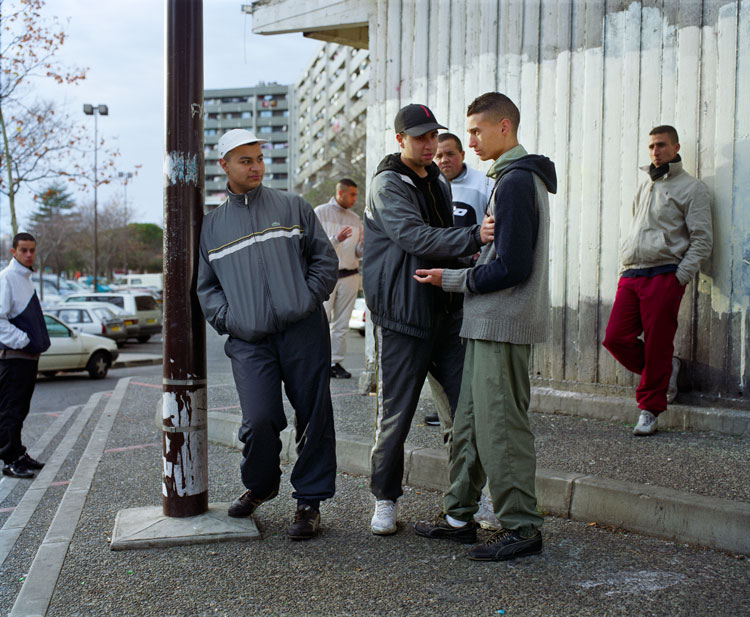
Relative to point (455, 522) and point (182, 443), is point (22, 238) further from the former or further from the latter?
point (455, 522)

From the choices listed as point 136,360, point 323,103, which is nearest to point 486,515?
point 136,360

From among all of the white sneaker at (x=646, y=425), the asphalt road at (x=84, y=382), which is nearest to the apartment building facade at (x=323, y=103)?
the asphalt road at (x=84, y=382)

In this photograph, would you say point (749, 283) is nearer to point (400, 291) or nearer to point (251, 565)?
point (400, 291)

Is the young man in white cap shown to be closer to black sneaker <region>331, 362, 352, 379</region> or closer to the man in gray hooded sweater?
the man in gray hooded sweater

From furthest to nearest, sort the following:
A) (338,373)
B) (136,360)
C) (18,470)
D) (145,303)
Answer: (145,303)
(136,360)
(338,373)
(18,470)

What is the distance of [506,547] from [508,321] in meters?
1.05

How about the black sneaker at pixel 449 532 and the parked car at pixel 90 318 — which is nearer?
the black sneaker at pixel 449 532

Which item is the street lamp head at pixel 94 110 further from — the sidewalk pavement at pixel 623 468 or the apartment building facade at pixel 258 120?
the apartment building facade at pixel 258 120

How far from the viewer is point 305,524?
12.7 feet

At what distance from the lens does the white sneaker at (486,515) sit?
3.93m

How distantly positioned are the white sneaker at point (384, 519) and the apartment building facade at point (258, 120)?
11435cm

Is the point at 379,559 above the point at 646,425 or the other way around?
the other way around

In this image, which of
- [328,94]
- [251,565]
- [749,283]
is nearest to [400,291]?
[251,565]

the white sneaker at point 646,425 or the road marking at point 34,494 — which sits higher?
the white sneaker at point 646,425
